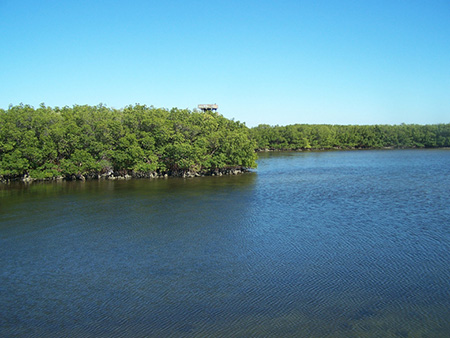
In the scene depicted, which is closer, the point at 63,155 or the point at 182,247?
the point at 182,247

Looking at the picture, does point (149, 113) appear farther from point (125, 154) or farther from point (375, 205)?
point (375, 205)

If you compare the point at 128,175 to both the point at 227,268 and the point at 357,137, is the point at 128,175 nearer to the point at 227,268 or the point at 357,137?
the point at 227,268

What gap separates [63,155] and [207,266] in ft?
102

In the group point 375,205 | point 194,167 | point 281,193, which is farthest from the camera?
point 194,167

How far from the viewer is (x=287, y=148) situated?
331 feet

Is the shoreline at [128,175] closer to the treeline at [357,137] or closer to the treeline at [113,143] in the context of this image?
the treeline at [113,143]

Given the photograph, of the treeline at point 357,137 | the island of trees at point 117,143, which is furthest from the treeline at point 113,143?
the treeline at point 357,137

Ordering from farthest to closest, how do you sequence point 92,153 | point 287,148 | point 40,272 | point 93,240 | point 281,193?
point 287,148 < point 92,153 < point 281,193 < point 93,240 < point 40,272

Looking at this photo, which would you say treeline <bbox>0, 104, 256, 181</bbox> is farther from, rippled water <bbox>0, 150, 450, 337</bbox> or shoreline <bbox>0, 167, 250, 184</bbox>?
rippled water <bbox>0, 150, 450, 337</bbox>

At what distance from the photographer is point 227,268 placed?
43.9 feet

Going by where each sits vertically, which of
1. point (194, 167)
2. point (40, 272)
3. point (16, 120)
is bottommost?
point (40, 272)

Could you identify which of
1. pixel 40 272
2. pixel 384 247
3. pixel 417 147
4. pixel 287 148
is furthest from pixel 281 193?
pixel 417 147

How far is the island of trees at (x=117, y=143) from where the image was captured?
119 feet

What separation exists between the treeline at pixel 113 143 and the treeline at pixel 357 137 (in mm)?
56225
